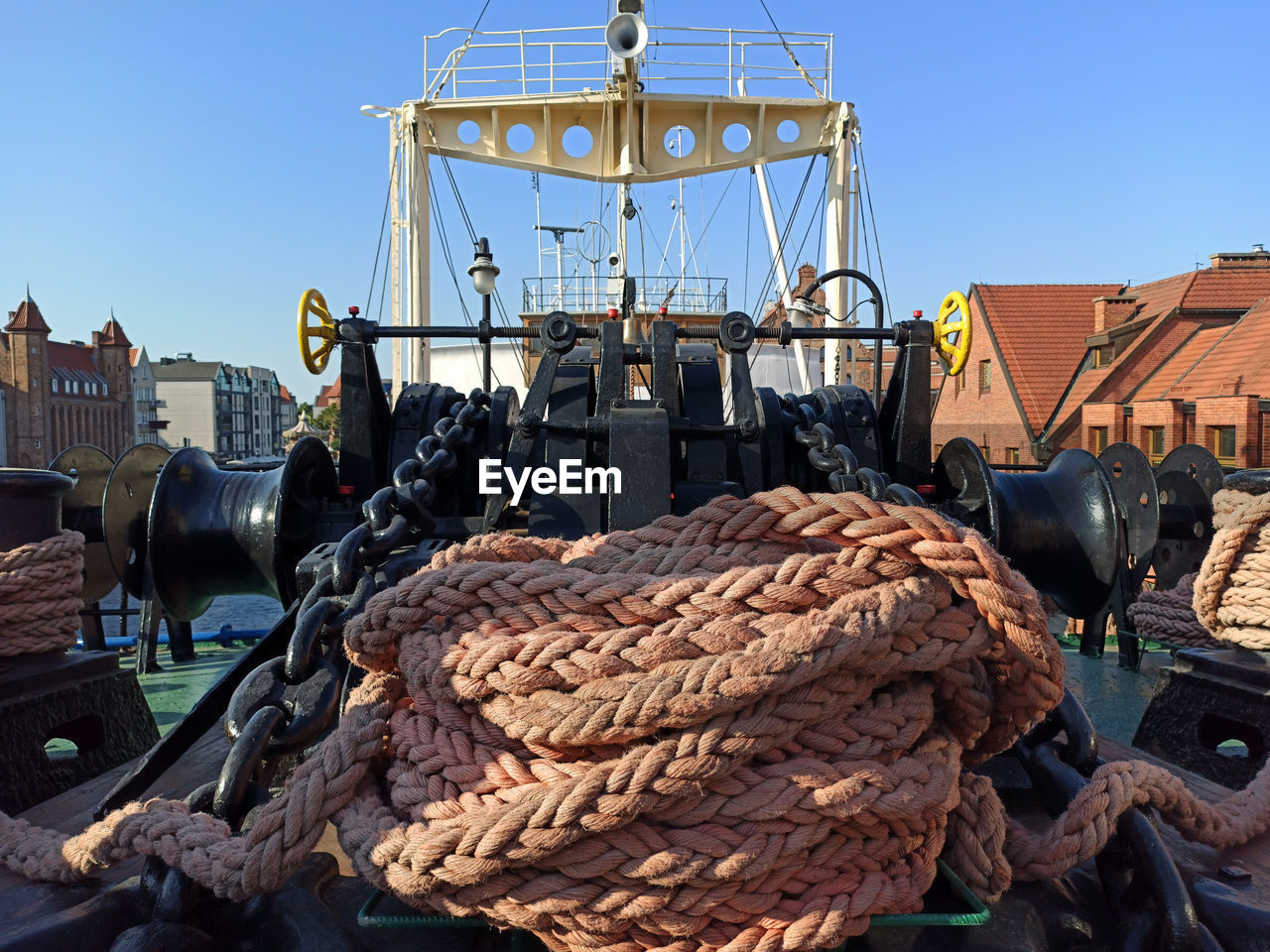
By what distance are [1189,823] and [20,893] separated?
2227mm

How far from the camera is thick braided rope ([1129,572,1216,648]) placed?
11.3 feet

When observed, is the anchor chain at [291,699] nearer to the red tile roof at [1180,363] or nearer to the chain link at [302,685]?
the chain link at [302,685]

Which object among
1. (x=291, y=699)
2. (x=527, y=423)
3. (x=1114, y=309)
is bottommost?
(x=291, y=699)

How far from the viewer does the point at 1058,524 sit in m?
3.23

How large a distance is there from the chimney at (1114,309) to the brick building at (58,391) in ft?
109

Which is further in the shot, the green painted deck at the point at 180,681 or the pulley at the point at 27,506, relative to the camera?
the green painted deck at the point at 180,681

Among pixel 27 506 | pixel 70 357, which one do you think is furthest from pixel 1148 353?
pixel 70 357

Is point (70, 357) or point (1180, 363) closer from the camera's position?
point (1180, 363)

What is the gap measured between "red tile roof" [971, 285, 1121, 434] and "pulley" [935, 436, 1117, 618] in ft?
61.8

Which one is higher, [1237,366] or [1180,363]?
[1180,363]

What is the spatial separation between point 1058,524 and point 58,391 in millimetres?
56232

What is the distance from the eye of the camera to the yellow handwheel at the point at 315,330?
356 cm

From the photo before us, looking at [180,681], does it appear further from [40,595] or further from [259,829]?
[259,829]

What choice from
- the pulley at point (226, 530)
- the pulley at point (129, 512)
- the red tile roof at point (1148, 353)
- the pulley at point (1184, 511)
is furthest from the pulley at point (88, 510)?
the red tile roof at point (1148, 353)
